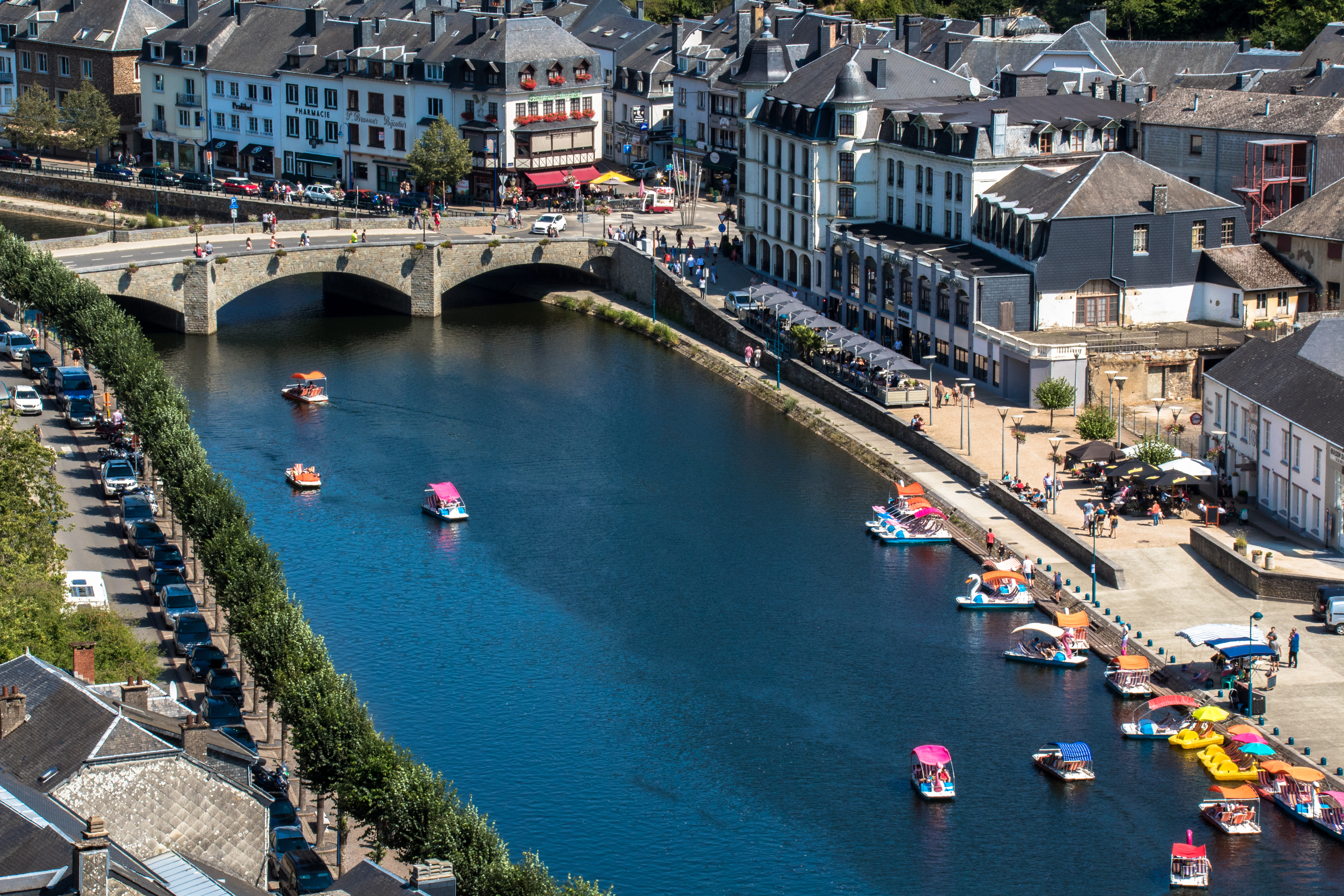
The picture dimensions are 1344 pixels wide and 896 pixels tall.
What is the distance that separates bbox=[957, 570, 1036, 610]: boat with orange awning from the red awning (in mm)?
75390

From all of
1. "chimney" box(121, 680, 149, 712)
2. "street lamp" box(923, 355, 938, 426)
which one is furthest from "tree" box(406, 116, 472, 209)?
"chimney" box(121, 680, 149, 712)

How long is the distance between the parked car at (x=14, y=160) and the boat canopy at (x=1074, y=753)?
123 metres

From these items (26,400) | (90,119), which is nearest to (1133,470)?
(26,400)

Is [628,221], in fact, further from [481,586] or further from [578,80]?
[481,586]

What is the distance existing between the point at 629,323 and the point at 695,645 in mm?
51465

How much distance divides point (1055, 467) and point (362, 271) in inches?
2034

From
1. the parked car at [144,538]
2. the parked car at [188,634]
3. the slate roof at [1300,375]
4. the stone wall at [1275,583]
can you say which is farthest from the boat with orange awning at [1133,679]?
the parked car at [144,538]

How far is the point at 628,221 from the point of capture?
14062 cm

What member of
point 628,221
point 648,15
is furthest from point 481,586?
point 648,15

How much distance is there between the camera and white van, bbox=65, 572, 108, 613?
70.7 m

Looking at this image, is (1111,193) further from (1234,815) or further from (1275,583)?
(1234,815)

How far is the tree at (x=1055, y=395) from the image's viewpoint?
95812 millimetres

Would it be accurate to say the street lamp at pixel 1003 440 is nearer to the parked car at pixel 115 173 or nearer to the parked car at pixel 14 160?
the parked car at pixel 115 173

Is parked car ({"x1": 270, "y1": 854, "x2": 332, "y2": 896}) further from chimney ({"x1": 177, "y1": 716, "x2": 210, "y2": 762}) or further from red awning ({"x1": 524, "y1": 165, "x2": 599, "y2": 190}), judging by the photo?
red awning ({"x1": 524, "y1": 165, "x2": 599, "y2": 190})
